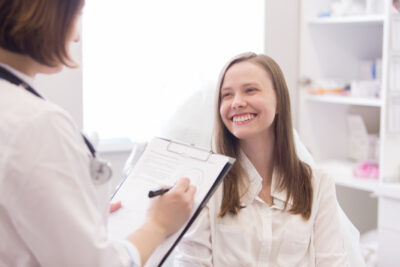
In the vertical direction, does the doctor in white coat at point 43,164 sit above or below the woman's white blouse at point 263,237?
above

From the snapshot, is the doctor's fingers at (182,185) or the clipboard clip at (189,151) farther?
the clipboard clip at (189,151)

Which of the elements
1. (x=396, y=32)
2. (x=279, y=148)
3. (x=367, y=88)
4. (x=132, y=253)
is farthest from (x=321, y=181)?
(x=367, y=88)

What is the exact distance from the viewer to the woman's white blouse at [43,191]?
64 centimetres

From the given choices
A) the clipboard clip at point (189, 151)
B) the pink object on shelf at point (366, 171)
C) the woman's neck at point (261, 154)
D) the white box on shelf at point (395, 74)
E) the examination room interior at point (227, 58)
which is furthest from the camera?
the pink object on shelf at point (366, 171)

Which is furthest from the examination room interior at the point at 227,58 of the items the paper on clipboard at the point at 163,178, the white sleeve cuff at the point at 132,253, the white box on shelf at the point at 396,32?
the white sleeve cuff at the point at 132,253

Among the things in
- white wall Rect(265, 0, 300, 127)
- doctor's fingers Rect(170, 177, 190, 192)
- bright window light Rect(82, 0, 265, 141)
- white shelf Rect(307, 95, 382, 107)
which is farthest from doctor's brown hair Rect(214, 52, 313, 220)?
white wall Rect(265, 0, 300, 127)

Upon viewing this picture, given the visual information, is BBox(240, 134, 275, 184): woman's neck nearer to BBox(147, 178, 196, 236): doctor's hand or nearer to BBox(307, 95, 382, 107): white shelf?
BBox(147, 178, 196, 236): doctor's hand

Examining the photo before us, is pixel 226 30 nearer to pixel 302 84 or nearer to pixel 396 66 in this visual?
pixel 302 84

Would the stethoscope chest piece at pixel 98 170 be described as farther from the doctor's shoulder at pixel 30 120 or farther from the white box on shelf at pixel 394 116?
the white box on shelf at pixel 394 116

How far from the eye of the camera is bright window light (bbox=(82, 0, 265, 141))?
2037 mm

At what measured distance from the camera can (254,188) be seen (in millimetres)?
1354

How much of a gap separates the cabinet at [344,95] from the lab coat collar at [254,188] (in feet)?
3.26

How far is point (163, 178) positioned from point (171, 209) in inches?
6.8

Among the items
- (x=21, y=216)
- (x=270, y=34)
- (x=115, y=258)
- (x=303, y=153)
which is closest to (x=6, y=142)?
(x=21, y=216)
